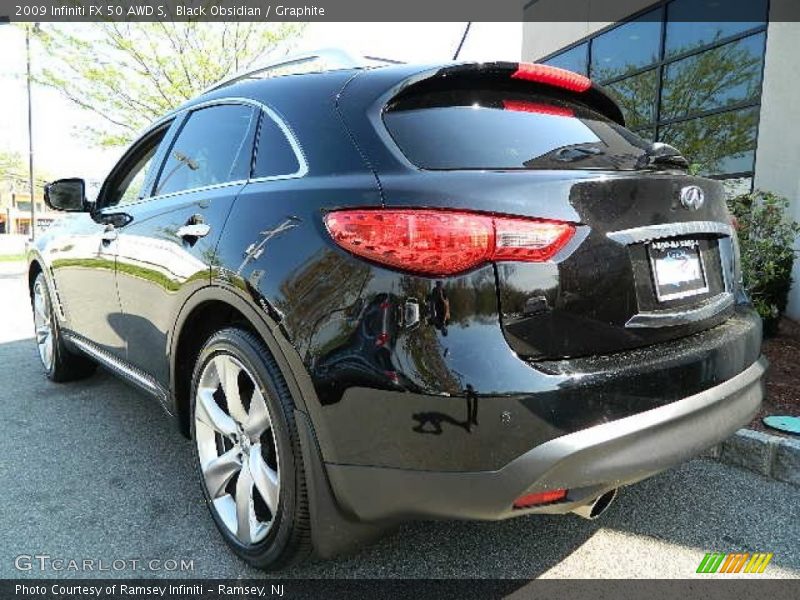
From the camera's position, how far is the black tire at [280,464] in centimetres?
183

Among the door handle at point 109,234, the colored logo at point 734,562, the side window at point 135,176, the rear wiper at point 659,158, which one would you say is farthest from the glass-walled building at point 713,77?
the door handle at point 109,234

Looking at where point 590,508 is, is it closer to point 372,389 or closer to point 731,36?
point 372,389

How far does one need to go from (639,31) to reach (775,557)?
8.70 metres

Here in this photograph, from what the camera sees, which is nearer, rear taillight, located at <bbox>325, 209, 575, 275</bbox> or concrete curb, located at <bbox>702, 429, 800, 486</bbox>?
rear taillight, located at <bbox>325, 209, 575, 275</bbox>

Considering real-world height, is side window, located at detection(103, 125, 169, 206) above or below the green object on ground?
above

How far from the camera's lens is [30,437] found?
3.37 meters

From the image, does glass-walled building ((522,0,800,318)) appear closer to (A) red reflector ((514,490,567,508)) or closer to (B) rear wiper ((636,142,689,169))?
(B) rear wiper ((636,142,689,169))

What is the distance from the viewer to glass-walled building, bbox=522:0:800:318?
6242 mm

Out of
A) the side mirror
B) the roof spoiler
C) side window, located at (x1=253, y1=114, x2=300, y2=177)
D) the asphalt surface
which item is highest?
the roof spoiler

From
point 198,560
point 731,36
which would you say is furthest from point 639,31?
point 198,560

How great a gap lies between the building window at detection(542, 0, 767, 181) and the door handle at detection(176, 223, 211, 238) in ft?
19.2

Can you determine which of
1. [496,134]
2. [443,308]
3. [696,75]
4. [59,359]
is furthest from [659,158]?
[696,75]

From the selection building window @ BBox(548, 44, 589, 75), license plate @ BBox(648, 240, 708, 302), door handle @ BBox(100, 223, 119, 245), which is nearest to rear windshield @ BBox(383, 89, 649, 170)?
license plate @ BBox(648, 240, 708, 302)

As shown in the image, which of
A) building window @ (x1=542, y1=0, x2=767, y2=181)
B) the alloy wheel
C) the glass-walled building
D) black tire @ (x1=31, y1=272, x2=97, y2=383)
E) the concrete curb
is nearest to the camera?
the alloy wheel
